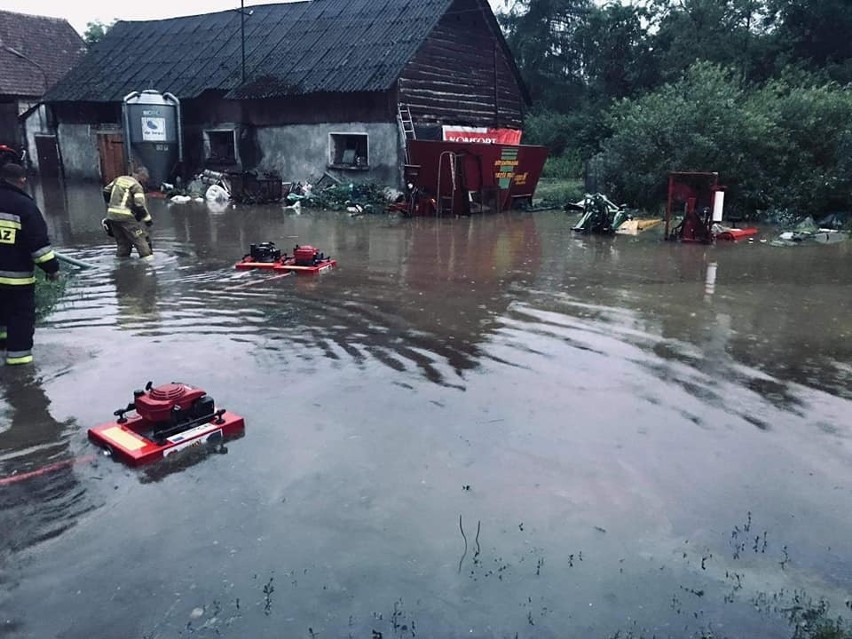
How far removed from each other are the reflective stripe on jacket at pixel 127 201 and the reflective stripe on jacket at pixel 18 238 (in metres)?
4.64

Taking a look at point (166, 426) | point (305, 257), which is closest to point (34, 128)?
point (305, 257)

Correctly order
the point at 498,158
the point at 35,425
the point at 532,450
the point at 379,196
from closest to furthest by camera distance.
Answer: the point at 532,450
the point at 35,425
the point at 498,158
the point at 379,196

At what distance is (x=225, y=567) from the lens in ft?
10.1

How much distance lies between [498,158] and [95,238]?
9.12m

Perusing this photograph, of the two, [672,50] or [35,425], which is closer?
[35,425]

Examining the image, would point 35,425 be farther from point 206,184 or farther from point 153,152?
point 153,152

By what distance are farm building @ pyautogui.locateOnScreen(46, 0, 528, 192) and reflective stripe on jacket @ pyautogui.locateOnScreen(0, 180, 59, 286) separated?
49.7 feet

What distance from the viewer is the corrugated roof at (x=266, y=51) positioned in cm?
2088

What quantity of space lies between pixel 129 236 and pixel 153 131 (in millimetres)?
14148

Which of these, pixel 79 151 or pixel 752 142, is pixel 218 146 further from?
pixel 752 142

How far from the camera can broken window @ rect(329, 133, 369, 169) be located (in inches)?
840

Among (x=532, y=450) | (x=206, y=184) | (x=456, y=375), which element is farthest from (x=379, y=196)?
(x=532, y=450)

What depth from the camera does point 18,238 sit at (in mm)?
5441

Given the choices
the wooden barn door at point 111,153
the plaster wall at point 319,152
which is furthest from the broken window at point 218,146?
the wooden barn door at point 111,153
